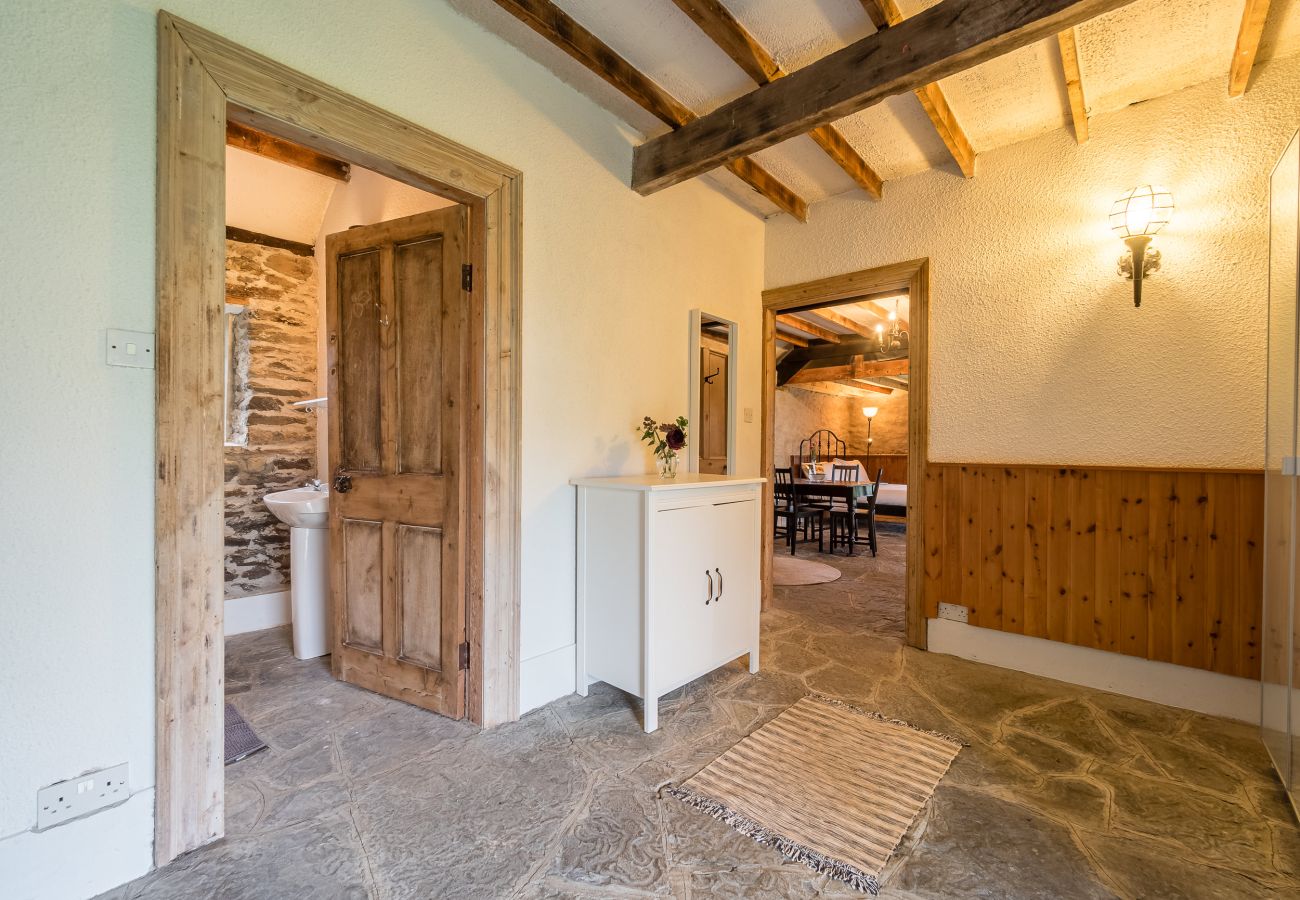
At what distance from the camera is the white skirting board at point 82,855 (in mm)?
1228

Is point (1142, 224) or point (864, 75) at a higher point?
point (864, 75)

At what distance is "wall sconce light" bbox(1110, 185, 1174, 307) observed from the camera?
2.44 m

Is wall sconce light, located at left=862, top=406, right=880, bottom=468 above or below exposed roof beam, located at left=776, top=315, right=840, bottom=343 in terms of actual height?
below

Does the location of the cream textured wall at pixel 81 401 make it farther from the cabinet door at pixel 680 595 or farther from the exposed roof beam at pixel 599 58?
the cabinet door at pixel 680 595

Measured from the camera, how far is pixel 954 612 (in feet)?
9.91

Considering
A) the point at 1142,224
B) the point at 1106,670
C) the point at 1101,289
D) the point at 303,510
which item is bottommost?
the point at 1106,670

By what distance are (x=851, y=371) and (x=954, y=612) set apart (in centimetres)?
565

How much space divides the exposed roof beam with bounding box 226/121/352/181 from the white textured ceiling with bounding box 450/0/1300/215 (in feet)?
5.16

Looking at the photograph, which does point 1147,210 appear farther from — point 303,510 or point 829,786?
point 303,510

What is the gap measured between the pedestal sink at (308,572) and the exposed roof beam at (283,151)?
6.00ft

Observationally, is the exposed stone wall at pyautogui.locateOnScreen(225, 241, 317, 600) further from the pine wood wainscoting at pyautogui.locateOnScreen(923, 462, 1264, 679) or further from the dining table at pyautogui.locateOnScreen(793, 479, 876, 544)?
the dining table at pyautogui.locateOnScreen(793, 479, 876, 544)

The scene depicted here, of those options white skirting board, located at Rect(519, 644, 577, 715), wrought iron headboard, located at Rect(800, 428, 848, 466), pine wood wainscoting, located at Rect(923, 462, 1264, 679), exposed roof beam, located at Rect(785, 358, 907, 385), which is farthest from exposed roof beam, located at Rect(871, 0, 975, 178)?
wrought iron headboard, located at Rect(800, 428, 848, 466)

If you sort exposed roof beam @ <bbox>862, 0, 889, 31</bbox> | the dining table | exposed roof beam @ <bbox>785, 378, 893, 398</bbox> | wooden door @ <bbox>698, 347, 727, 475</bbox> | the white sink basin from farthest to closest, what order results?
exposed roof beam @ <bbox>785, 378, 893, 398</bbox>
the dining table
wooden door @ <bbox>698, 347, 727, 475</bbox>
the white sink basin
exposed roof beam @ <bbox>862, 0, 889, 31</bbox>

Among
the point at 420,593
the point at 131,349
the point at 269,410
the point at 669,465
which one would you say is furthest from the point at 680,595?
the point at 269,410
